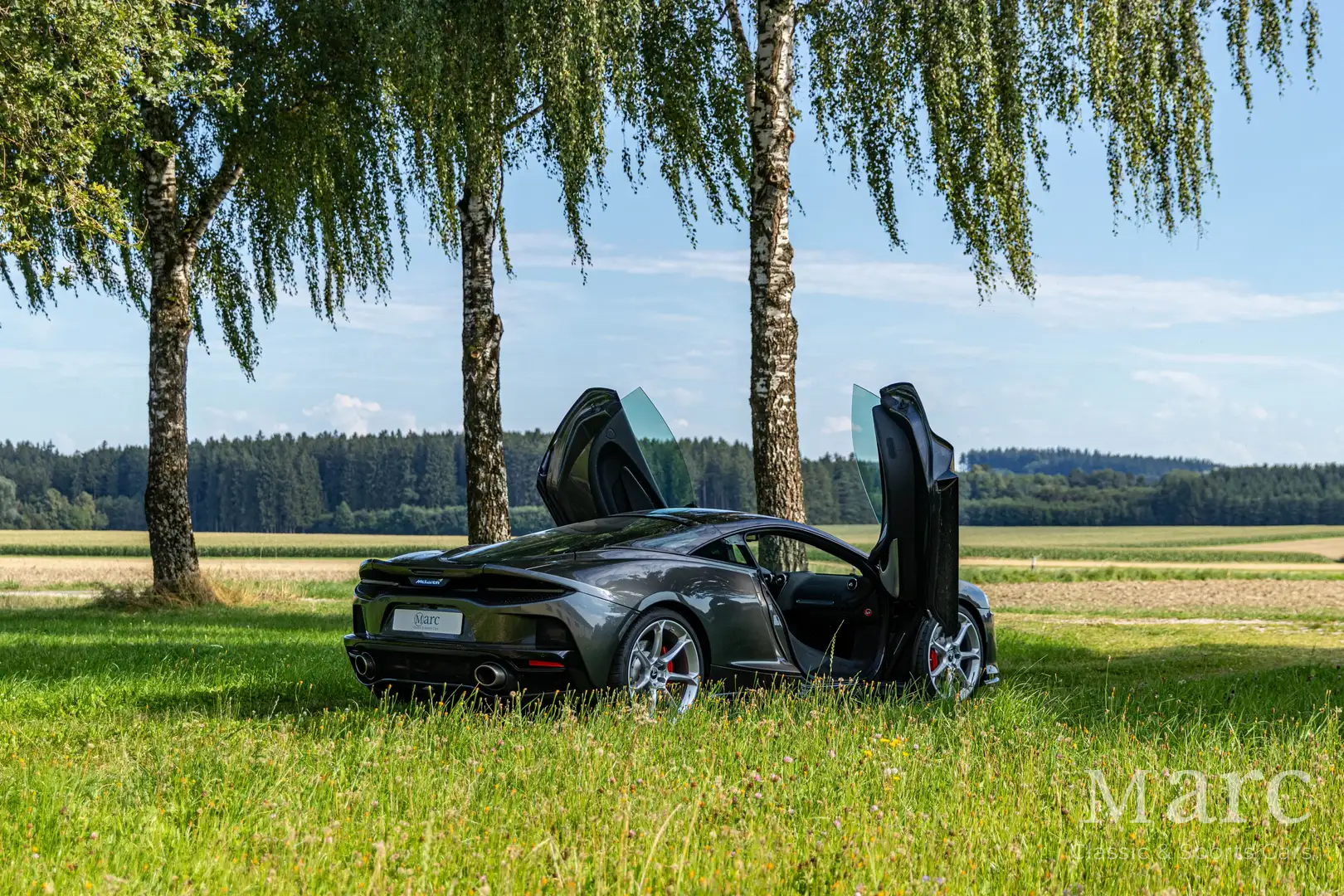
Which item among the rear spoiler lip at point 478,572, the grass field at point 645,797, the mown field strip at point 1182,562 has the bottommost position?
the mown field strip at point 1182,562

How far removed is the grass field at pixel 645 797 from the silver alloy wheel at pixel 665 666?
8.8 inches

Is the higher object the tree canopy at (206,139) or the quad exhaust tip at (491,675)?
the tree canopy at (206,139)

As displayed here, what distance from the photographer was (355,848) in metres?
4.08

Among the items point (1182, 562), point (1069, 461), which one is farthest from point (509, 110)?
point (1069, 461)

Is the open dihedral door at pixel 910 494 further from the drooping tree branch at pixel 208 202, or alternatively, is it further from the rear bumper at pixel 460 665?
the drooping tree branch at pixel 208 202

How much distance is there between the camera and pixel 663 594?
6523 mm

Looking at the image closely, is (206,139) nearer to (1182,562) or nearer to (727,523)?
(727,523)

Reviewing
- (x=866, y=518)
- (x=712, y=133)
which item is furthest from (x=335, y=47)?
(x=866, y=518)

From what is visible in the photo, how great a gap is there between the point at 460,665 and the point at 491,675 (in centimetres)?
24

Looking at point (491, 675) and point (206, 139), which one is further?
point (206, 139)

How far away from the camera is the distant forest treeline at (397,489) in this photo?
100 meters

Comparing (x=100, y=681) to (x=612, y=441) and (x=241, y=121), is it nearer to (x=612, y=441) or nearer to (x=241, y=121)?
(x=612, y=441)

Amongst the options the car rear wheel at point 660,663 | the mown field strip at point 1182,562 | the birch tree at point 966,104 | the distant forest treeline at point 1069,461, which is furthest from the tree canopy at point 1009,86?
the distant forest treeline at point 1069,461

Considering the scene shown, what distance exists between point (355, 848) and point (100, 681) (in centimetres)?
542
